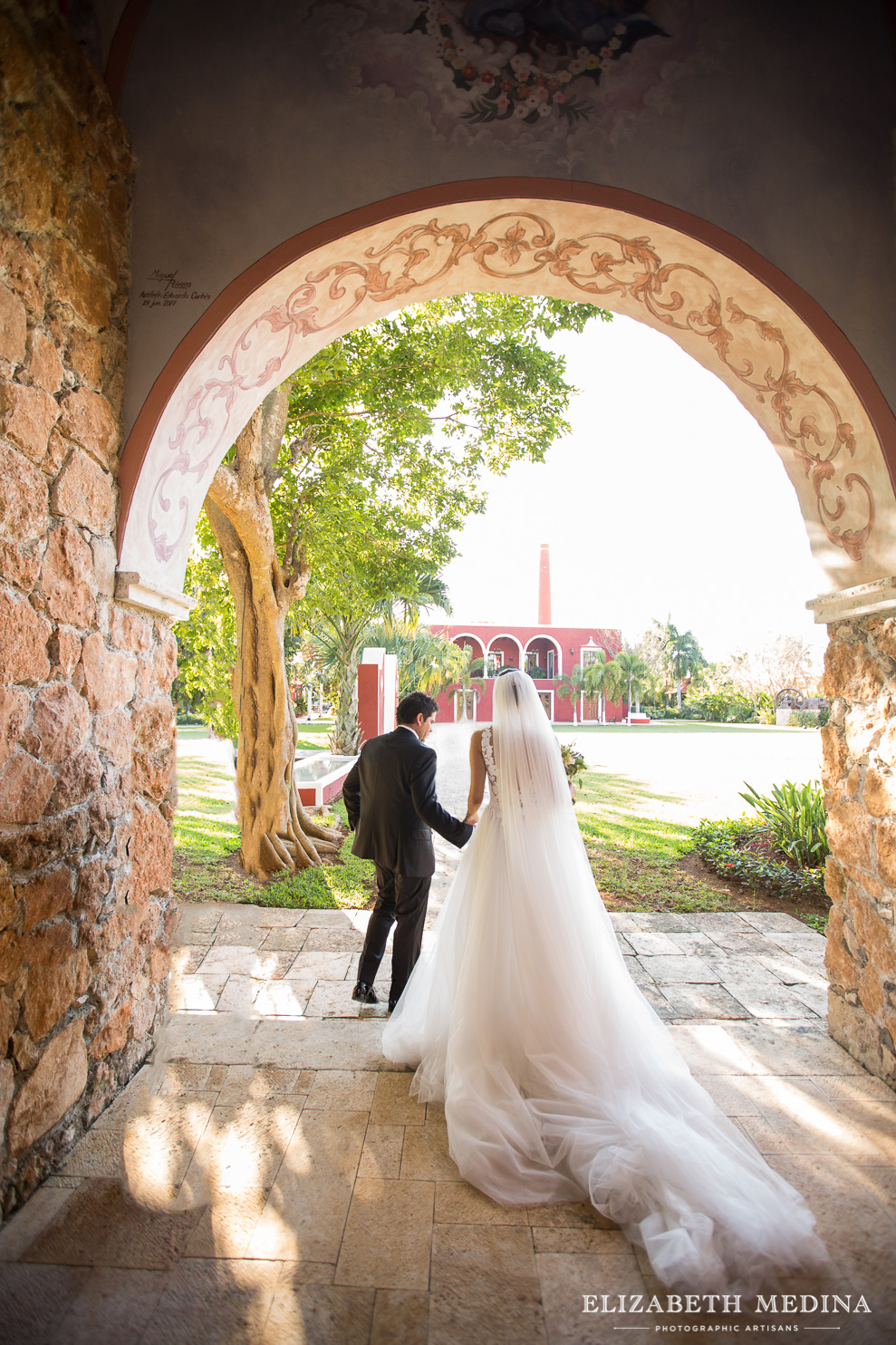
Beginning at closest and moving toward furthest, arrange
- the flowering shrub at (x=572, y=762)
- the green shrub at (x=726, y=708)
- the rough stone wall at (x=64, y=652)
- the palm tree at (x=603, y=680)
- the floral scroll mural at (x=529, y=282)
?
the rough stone wall at (x=64, y=652), the floral scroll mural at (x=529, y=282), the flowering shrub at (x=572, y=762), the palm tree at (x=603, y=680), the green shrub at (x=726, y=708)

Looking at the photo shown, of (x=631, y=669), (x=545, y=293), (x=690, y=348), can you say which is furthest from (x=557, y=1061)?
(x=631, y=669)

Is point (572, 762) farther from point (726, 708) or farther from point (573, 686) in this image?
point (726, 708)

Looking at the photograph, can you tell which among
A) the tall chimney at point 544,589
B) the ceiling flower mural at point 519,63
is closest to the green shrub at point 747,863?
the ceiling flower mural at point 519,63

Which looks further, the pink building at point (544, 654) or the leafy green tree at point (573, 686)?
the leafy green tree at point (573, 686)

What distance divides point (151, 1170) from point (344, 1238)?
709 millimetres

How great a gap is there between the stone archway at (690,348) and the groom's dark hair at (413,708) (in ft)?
3.66

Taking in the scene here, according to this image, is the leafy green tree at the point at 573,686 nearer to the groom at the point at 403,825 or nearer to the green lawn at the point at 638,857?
the green lawn at the point at 638,857

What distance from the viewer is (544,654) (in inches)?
1518

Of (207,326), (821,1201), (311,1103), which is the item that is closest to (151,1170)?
(311,1103)

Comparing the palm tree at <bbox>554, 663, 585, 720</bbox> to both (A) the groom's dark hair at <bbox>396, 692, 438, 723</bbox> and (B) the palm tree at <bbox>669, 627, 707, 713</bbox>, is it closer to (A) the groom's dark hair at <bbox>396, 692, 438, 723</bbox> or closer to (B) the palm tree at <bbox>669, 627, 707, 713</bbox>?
(B) the palm tree at <bbox>669, 627, 707, 713</bbox>

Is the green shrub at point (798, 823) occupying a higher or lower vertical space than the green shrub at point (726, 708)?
lower

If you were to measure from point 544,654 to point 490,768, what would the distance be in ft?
118

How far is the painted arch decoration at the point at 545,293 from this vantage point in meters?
2.67

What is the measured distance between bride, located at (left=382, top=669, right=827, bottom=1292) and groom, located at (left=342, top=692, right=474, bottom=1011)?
254 mm
